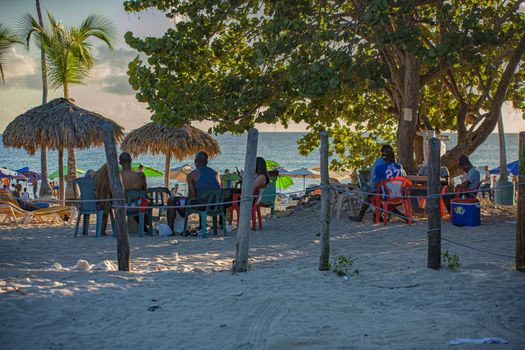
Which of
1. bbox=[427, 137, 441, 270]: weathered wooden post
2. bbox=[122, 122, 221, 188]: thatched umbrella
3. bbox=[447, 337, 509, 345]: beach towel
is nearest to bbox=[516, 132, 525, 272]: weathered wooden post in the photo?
bbox=[427, 137, 441, 270]: weathered wooden post

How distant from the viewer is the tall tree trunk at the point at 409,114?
1192cm

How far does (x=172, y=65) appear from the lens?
11555 mm

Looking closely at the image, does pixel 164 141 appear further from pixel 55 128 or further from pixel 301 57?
pixel 301 57

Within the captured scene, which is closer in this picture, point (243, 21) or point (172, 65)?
point (172, 65)

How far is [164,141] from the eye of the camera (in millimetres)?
17984

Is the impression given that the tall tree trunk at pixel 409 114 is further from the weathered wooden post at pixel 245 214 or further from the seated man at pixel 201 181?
the weathered wooden post at pixel 245 214

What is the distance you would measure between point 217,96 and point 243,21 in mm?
2371

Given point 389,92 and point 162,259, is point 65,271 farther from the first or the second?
point 389,92

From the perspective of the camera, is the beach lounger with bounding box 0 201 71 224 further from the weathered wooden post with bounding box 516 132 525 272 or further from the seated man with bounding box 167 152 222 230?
the weathered wooden post with bounding box 516 132 525 272

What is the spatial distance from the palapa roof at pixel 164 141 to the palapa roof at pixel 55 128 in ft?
6.47

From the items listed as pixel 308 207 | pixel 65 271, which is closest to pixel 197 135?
pixel 308 207

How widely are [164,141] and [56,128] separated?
11.3ft

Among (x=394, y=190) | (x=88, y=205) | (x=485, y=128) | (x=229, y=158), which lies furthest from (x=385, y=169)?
(x=229, y=158)

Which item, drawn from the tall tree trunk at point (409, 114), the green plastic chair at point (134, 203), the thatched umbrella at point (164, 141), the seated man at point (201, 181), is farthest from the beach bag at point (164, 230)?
the thatched umbrella at point (164, 141)
